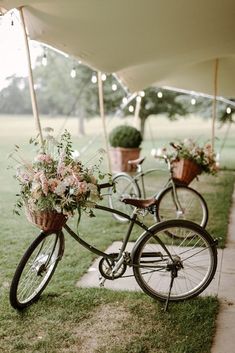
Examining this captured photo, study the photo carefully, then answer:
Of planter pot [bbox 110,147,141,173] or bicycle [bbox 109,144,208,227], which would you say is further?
planter pot [bbox 110,147,141,173]

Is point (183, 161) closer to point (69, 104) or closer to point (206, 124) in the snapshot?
point (69, 104)

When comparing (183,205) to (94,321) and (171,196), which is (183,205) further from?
(94,321)

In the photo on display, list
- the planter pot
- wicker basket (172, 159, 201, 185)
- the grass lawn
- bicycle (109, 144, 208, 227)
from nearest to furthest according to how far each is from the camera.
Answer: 1. the grass lawn
2. bicycle (109, 144, 208, 227)
3. wicker basket (172, 159, 201, 185)
4. the planter pot

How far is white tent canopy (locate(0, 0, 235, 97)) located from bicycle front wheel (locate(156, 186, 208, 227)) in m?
1.91

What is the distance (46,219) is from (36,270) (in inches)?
18.3

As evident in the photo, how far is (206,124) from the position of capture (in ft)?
106

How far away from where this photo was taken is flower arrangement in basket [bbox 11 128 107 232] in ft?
10.4

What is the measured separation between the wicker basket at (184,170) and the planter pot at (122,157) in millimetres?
4805

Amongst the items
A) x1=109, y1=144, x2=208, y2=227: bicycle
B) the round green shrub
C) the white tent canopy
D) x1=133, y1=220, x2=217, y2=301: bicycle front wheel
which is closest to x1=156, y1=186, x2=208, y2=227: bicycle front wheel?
x1=109, y1=144, x2=208, y2=227: bicycle

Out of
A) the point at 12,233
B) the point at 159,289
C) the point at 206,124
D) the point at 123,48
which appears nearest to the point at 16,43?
the point at 123,48

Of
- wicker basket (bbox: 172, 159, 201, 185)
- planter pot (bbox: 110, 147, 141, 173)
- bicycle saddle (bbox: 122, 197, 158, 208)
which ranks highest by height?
bicycle saddle (bbox: 122, 197, 158, 208)

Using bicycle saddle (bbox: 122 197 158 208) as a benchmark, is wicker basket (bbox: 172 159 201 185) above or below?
below

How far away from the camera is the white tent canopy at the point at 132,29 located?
4.49 meters

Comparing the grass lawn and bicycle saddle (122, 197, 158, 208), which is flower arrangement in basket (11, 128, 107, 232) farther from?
the grass lawn
